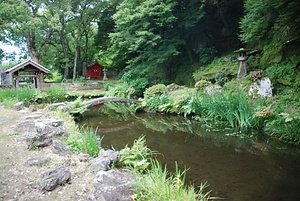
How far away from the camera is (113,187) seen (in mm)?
2273

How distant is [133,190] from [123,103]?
375 inches

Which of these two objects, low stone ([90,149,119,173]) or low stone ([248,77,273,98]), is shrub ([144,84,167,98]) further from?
low stone ([90,149,119,173])

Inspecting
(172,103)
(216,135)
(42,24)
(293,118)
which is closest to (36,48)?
(42,24)

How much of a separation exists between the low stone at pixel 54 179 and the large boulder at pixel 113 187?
406 mm

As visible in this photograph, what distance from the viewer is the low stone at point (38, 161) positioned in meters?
2.98

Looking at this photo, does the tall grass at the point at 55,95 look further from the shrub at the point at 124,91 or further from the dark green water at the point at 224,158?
the dark green water at the point at 224,158

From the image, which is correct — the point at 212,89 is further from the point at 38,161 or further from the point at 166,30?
the point at 38,161

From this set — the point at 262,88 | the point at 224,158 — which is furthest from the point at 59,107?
the point at 262,88

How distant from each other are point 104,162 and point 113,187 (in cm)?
74

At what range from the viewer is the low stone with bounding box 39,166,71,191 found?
2.35 metres

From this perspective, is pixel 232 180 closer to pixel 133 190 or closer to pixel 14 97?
pixel 133 190

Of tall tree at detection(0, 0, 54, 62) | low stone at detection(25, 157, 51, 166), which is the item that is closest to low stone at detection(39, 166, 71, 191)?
low stone at detection(25, 157, 51, 166)

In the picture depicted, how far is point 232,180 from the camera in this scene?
3346 millimetres

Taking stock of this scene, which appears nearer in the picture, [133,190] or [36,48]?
[133,190]
